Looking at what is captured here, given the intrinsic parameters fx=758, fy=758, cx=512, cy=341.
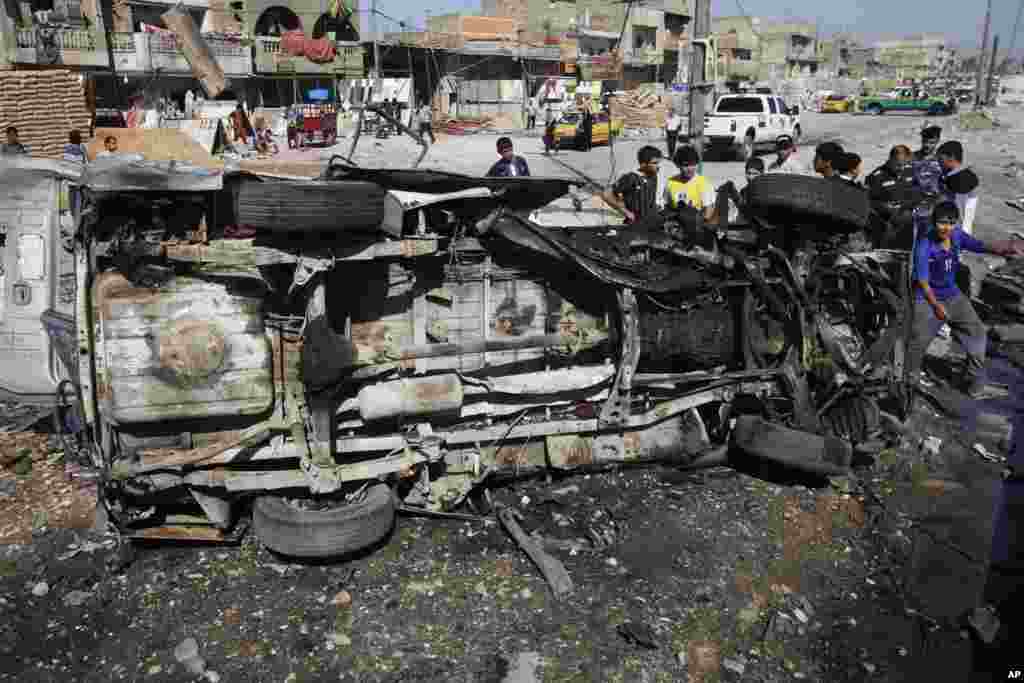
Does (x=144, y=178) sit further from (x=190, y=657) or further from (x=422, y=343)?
(x=190, y=657)

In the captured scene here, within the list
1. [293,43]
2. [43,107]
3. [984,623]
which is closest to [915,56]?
[293,43]

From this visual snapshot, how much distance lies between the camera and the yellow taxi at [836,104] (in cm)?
5103

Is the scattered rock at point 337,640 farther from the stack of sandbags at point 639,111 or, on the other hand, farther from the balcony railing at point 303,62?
the balcony railing at point 303,62

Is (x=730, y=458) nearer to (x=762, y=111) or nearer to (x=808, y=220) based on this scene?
(x=808, y=220)

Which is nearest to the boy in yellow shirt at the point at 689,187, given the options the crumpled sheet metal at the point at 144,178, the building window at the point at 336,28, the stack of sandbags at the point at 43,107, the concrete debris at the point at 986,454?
the concrete debris at the point at 986,454

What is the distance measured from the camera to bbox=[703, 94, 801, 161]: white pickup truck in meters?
21.4

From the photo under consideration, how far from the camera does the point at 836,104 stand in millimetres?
51219

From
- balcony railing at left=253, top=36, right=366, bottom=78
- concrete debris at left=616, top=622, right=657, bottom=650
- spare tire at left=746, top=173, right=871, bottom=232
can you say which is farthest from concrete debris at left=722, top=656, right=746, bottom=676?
balcony railing at left=253, top=36, right=366, bottom=78

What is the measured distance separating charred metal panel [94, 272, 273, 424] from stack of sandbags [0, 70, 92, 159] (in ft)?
43.9

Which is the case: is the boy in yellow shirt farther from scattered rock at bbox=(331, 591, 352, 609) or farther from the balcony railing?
the balcony railing

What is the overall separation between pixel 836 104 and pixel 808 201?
5295cm

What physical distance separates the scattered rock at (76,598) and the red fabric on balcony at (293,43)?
36.6m

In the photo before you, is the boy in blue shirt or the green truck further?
the green truck

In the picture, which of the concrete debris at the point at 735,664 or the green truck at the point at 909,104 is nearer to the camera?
the concrete debris at the point at 735,664
